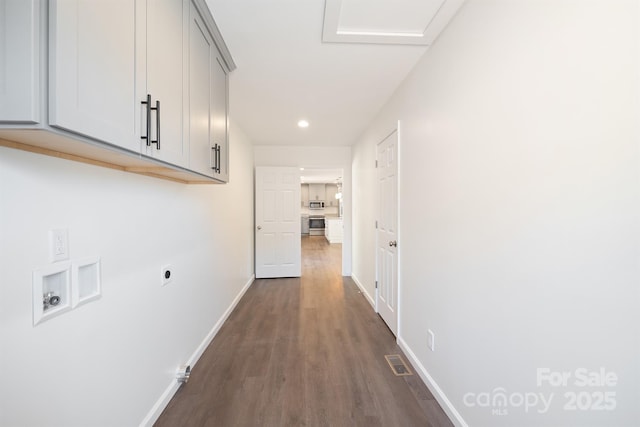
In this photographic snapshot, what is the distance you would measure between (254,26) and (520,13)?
1.38m

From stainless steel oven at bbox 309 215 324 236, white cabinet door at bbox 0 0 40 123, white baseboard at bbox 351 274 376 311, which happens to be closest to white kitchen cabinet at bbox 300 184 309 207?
stainless steel oven at bbox 309 215 324 236

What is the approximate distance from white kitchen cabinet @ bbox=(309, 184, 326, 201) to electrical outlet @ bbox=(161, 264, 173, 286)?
10219 millimetres

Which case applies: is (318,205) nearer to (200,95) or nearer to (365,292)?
(365,292)

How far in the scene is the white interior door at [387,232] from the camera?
255 cm

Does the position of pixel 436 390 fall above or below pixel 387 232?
below

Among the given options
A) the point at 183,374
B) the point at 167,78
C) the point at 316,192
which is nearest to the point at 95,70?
the point at 167,78

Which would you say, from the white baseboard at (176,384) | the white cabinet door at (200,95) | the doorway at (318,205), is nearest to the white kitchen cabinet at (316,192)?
the doorway at (318,205)

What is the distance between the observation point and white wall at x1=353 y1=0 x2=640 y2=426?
2.54 ft

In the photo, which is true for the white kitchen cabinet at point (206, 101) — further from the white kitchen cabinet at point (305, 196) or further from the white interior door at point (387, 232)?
the white kitchen cabinet at point (305, 196)

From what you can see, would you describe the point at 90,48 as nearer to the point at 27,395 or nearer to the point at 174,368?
the point at 27,395

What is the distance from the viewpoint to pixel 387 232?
9.22 feet

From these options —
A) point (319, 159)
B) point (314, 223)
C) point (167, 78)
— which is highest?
point (319, 159)

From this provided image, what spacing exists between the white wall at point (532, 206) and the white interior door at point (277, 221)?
10.0 feet

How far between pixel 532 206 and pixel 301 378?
1.84 meters
